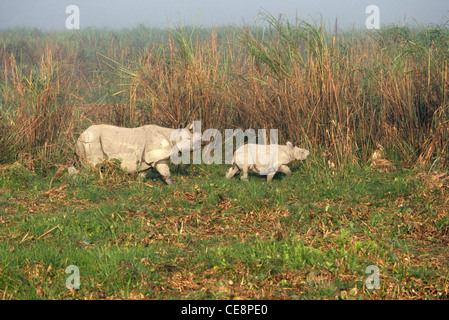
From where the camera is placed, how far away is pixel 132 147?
7.69 m

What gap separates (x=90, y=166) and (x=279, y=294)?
416 centimetres

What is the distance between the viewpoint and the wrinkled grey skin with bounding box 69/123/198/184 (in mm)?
7699

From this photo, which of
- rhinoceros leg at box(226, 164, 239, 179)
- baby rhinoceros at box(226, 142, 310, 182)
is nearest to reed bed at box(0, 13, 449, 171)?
baby rhinoceros at box(226, 142, 310, 182)

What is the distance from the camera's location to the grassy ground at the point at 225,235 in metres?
4.71

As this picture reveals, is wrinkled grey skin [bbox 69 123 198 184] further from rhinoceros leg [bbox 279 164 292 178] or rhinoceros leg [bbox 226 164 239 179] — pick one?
rhinoceros leg [bbox 279 164 292 178]

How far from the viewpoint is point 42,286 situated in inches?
184

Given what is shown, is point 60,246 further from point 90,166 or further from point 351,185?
point 351,185

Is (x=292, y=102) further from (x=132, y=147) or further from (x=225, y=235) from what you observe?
(x=225, y=235)

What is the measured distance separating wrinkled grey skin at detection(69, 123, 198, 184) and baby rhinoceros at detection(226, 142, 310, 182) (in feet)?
2.75

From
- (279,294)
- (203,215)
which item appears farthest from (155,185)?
(279,294)

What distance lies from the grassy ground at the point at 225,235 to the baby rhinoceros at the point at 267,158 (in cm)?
19

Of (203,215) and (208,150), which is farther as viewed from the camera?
(208,150)

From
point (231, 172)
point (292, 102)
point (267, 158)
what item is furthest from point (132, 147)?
point (292, 102)

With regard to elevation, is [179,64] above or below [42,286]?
above
